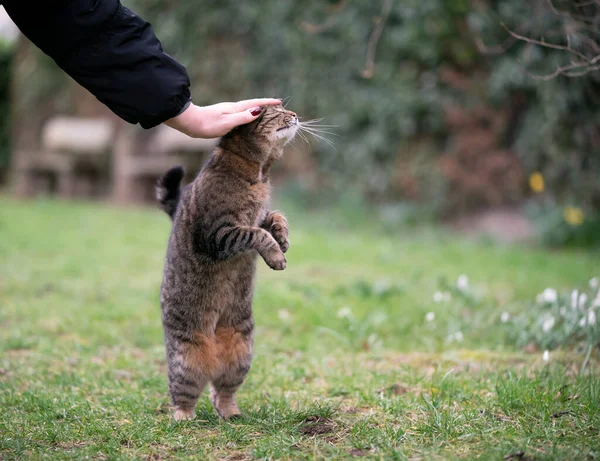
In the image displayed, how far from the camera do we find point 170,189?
3.46m

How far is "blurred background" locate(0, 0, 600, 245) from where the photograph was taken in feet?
28.1

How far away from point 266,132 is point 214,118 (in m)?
0.30

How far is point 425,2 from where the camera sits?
895 cm

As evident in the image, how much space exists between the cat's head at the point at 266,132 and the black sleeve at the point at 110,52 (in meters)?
0.45

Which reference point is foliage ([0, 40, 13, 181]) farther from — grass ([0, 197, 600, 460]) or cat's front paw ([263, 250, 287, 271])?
cat's front paw ([263, 250, 287, 271])

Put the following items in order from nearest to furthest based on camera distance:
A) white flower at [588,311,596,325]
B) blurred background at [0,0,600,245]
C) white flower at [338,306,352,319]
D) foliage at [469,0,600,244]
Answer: white flower at [588,311,596,325], white flower at [338,306,352,319], foliage at [469,0,600,244], blurred background at [0,0,600,245]

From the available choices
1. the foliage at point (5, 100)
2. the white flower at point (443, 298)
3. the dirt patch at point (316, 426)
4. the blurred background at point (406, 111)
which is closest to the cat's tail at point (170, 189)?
the dirt patch at point (316, 426)

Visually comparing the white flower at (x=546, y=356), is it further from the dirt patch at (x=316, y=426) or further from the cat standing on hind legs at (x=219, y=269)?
the cat standing on hind legs at (x=219, y=269)

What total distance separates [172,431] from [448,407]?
118cm

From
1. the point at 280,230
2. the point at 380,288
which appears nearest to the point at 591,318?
the point at 380,288

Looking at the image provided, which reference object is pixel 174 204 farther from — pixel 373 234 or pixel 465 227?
pixel 465 227

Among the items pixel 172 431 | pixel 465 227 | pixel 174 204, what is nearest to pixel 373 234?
pixel 465 227

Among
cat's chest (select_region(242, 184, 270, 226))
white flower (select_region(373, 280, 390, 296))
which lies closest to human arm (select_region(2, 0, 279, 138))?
cat's chest (select_region(242, 184, 270, 226))

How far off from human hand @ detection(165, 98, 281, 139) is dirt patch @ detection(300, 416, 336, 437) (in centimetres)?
126
